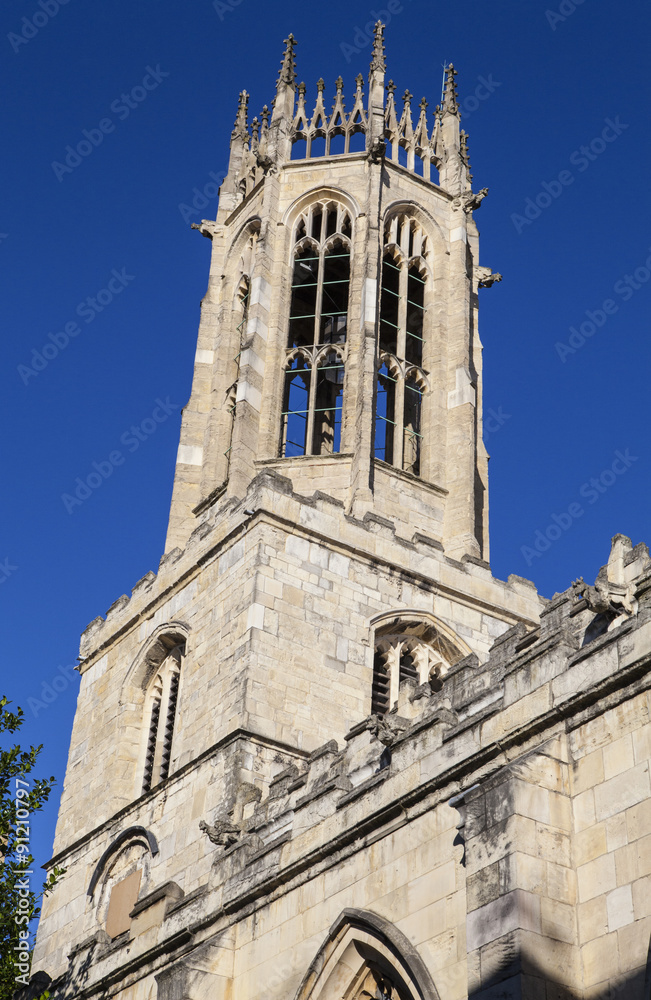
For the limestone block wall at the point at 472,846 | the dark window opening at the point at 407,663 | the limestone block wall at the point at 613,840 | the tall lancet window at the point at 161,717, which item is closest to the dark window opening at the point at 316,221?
the tall lancet window at the point at 161,717

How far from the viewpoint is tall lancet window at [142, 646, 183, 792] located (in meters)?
26.1

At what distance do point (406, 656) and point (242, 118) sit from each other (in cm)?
1797

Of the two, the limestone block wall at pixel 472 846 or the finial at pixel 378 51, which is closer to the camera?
the limestone block wall at pixel 472 846

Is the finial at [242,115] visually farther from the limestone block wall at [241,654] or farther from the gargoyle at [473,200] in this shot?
the limestone block wall at [241,654]

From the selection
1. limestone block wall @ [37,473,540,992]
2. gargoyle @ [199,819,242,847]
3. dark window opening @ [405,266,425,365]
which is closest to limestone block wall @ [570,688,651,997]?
gargoyle @ [199,819,242,847]

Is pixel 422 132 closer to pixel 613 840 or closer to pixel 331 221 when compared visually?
pixel 331 221

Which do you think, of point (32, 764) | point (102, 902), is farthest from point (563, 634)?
point (102, 902)

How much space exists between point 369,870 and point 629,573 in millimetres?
4342

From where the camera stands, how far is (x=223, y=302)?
110 ft

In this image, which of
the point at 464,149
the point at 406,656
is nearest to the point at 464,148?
the point at 464,149

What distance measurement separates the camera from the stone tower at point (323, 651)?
1462cm

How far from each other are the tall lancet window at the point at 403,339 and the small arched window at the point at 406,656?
4.37 meters

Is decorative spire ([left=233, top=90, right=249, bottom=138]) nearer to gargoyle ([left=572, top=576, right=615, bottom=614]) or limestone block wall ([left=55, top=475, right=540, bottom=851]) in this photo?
limestone block wall ([left=55, top=475, right=540, bottom=851])

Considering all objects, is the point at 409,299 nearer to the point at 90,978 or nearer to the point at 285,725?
the point at 285,725
